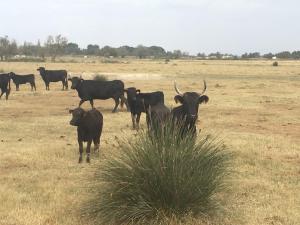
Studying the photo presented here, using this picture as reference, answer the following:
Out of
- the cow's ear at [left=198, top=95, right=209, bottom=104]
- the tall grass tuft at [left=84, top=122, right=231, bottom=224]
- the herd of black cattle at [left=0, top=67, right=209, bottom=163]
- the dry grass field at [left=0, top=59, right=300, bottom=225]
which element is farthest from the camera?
the cow's ear at [left=198, top=95, right=209, bottom=104]

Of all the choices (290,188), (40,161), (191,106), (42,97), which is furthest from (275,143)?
(42,97)

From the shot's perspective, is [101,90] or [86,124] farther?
[101,90]

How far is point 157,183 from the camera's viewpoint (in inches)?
265

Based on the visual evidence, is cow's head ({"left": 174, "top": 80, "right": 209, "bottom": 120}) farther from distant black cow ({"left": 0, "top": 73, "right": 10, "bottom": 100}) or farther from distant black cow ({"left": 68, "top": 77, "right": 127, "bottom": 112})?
distant black cow ({"left": 0, "top": 73, "right": 10, "bottom": 100})

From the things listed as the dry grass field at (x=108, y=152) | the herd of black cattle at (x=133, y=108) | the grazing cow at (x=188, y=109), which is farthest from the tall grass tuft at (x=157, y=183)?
the grazing cow at (x=188, y=109)

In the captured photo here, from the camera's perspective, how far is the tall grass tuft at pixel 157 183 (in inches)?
263

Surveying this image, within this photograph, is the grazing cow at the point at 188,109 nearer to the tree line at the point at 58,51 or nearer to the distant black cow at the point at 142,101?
the distant black cow at the point at 142,101

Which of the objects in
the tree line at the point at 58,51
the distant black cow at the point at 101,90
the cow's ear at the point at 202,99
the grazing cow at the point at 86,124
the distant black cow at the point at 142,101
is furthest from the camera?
the tree line at the point at 58,51

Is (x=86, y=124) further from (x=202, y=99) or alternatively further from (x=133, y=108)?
(x=133, y=108)

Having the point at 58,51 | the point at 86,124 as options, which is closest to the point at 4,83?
the point at 86,124

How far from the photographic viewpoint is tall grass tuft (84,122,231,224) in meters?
6.68

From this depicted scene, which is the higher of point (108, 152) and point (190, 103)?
point (190, 103)

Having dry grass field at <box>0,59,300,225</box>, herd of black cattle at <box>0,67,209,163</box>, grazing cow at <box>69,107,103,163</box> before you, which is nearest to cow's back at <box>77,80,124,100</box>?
herd of black cattle at <box>0,67,209,163</box>

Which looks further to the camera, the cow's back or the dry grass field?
the cow's back
